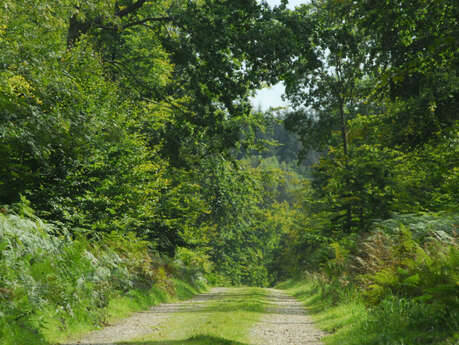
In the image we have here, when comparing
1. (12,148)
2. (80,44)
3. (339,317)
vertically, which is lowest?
(339,317)

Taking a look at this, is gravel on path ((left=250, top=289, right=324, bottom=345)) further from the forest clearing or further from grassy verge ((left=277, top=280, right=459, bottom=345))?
grassy verge ((left=277, top=280, right=459, bottom=345))

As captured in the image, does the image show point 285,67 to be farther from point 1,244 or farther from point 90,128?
point 1,244

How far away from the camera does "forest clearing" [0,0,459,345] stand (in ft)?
24.9

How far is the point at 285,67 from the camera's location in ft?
51.8

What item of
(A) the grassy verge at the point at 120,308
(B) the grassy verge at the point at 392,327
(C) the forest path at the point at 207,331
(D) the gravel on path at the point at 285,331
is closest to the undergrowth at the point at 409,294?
(B) the grassy verge at the point at 392,327

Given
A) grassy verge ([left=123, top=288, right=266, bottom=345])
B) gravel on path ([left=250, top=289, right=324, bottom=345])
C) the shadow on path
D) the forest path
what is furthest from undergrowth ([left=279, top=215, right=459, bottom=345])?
the shadow on path

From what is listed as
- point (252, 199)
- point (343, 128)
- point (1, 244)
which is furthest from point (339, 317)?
point (252, 199)

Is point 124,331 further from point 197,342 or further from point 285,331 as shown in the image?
point 285,331

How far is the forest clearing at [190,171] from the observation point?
7598 mm

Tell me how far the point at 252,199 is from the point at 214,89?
1755 cm

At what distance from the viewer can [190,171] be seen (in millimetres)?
23141

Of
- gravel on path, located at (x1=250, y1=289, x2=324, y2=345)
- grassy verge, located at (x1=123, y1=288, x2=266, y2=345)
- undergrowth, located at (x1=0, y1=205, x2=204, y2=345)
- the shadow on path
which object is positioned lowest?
gravel on path, located at (x1=250, y1=289, x2=324, y2=345)

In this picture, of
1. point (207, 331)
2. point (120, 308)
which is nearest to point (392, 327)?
point (207, 331)

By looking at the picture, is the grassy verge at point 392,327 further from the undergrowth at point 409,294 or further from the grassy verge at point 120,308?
the grassy verge at point 120,308
